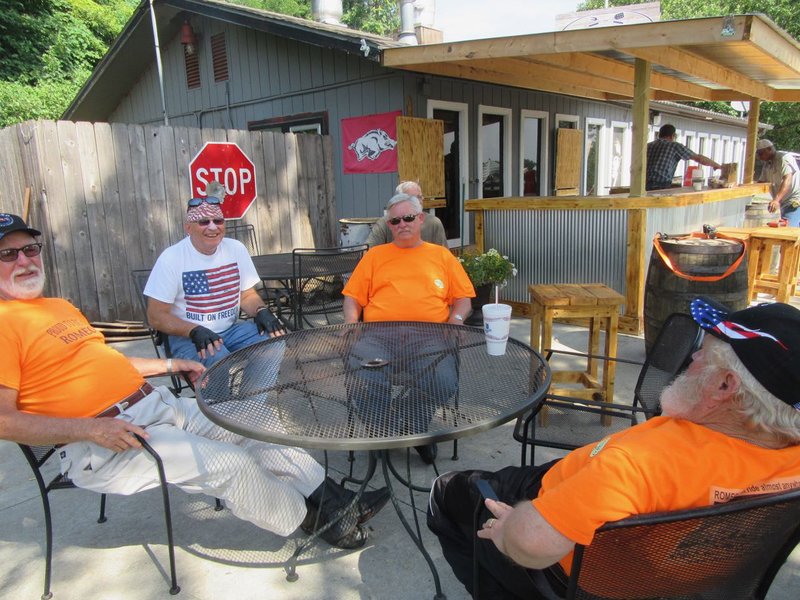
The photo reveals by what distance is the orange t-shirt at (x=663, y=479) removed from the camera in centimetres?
96

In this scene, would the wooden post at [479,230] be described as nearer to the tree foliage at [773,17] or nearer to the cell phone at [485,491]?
the cell phone at [485,491]

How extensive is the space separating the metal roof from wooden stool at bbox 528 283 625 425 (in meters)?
1.94

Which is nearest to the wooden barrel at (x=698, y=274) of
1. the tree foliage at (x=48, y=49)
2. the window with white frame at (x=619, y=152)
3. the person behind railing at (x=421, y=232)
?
the person behind railing at (x=421, y=232)

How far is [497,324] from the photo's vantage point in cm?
188

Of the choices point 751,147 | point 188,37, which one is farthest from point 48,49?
point 751,147

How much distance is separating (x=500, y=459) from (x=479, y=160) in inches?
217

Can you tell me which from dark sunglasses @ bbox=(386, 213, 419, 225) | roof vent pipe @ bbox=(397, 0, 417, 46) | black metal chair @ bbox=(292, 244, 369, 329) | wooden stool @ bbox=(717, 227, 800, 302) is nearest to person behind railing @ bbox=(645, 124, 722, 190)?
wooden stool @ bbox=(717, 227, 800, 302)

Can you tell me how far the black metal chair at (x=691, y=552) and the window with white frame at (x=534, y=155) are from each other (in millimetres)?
7604

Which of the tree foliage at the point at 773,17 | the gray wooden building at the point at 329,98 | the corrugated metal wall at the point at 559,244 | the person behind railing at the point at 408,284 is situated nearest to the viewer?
the person behind railing at the point at 408,284

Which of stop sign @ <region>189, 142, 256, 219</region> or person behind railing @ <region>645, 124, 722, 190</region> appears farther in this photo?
person behind railing @ <region>645, 124, 722, 190</region>

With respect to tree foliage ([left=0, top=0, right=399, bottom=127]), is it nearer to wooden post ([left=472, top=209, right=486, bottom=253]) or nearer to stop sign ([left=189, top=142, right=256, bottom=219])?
stop sign ([left=189, top=142, right=256, bottom=219])

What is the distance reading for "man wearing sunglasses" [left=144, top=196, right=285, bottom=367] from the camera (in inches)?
102

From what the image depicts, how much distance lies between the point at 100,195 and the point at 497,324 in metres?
4.49

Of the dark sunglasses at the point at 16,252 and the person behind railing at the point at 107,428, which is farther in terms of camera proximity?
the dark sunglasses at the point at 16,252
